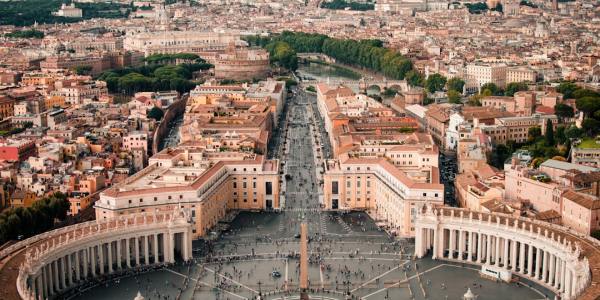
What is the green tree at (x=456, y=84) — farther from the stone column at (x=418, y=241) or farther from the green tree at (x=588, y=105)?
the stone column at (x=418, y=241)

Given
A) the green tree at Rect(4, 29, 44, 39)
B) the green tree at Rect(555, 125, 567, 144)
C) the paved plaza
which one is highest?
the green tree at Rect(4, 29, 44, 39)

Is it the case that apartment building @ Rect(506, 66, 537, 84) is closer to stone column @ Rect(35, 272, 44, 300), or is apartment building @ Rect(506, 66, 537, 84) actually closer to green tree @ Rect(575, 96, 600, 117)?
green tree @ Rect(575, 96, 600, 117)

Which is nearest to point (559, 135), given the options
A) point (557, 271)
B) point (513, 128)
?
point (513, 128)

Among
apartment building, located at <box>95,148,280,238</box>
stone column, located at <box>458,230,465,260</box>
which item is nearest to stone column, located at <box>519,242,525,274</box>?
stone column, located at <box>458,230,465,260</box>

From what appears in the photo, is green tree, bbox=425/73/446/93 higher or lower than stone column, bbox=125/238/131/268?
higher

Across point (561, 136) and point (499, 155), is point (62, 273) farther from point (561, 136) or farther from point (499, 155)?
point (561, 136)

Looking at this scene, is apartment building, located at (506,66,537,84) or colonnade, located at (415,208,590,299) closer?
colonnade, located at (415,208,590,299)

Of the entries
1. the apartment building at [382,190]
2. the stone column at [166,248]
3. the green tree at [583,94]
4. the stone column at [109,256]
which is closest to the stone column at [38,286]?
the stone column at [109,256]
